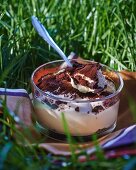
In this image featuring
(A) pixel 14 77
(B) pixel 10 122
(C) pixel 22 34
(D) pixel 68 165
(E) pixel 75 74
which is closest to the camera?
(D) pixel 68 165

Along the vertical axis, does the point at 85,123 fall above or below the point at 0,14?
below

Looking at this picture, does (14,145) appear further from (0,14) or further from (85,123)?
(0,14)

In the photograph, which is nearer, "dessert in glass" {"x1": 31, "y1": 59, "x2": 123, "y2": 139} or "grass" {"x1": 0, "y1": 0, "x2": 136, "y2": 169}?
"dessert in glass" {"x1": 31, "y1": 59, "x2": 123, "y2": 139}

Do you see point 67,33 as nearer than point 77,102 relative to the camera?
No

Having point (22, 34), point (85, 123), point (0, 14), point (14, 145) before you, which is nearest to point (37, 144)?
point (14, 145)

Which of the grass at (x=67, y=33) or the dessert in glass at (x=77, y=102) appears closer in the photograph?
the dessert in glass at (x=77, y=102)
